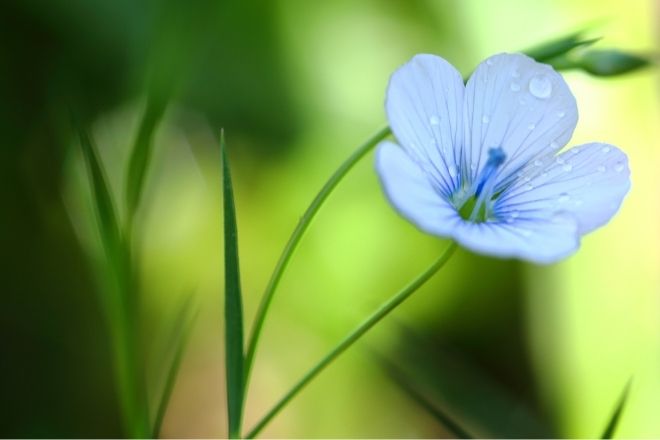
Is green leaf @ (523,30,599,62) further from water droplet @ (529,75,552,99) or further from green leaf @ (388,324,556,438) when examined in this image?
green leaf @ (388,324,556,438)

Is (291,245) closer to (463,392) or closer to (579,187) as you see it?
(579,187)

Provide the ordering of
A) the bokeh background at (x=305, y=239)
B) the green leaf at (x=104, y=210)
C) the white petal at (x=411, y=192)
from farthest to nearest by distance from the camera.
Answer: the bokeh background at (x=305, y=239) < the green leaf at (x=104, y=210) < the white petal at (x=411, y=192)

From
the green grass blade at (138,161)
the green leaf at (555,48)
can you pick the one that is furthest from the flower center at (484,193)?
the green grass blade at (138,161)

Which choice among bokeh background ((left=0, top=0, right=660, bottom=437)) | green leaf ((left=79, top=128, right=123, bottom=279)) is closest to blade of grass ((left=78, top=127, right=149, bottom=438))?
green leaf ((left=79, top=128, right=123, bottom=279))

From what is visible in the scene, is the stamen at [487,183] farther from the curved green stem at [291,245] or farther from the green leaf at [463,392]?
the green leaf at [463,392]

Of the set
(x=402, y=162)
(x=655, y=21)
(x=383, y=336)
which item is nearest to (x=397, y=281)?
(x=383, y=336)

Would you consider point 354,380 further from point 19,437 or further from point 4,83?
point 4,83

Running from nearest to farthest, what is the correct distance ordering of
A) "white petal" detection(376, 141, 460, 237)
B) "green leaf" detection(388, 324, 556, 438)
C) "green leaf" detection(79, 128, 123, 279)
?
"white petal" detection(376, 141, 460, 237), "green leaf" detection(79, 128, 123, 279), "green leaf" detection(388, 324, 556, 438)

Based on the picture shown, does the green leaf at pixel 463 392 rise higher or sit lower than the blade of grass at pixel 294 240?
lower
